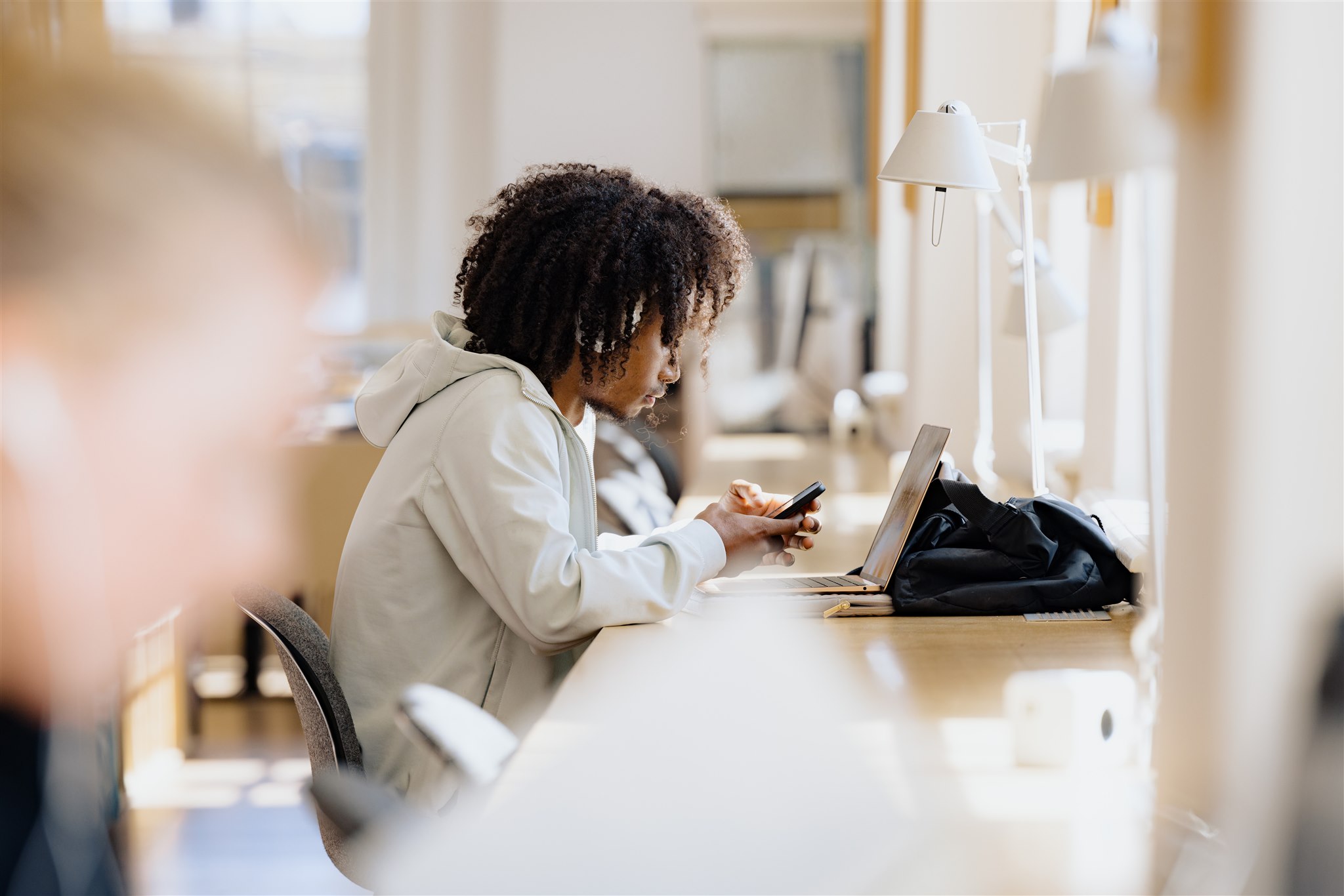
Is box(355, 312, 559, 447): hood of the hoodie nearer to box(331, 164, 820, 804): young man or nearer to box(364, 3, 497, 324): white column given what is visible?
box(331, 164, 820, 804): young man

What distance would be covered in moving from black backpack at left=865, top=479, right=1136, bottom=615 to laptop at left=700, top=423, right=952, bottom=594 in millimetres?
37

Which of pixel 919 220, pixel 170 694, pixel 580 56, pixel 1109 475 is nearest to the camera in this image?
pixel 1109 475

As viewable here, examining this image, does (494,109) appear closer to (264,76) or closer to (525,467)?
(525,467)

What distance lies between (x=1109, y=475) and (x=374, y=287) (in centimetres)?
435

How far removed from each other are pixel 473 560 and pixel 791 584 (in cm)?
49

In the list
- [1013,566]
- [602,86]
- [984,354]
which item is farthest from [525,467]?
[602,86]

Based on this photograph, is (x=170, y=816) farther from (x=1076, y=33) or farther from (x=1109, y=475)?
(x=1076, y=33)

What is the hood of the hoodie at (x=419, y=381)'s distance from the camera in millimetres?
1359

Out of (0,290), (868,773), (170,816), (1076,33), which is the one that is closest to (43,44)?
(0,290)

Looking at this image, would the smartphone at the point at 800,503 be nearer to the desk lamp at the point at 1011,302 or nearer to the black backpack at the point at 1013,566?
the black backpack at the point at 1013,566

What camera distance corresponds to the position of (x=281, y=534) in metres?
0.51

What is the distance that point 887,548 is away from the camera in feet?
5.17

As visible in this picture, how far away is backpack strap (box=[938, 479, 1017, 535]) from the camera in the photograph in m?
1.44

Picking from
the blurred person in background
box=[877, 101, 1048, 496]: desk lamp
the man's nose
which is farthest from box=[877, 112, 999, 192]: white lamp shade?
the blurred person in background
